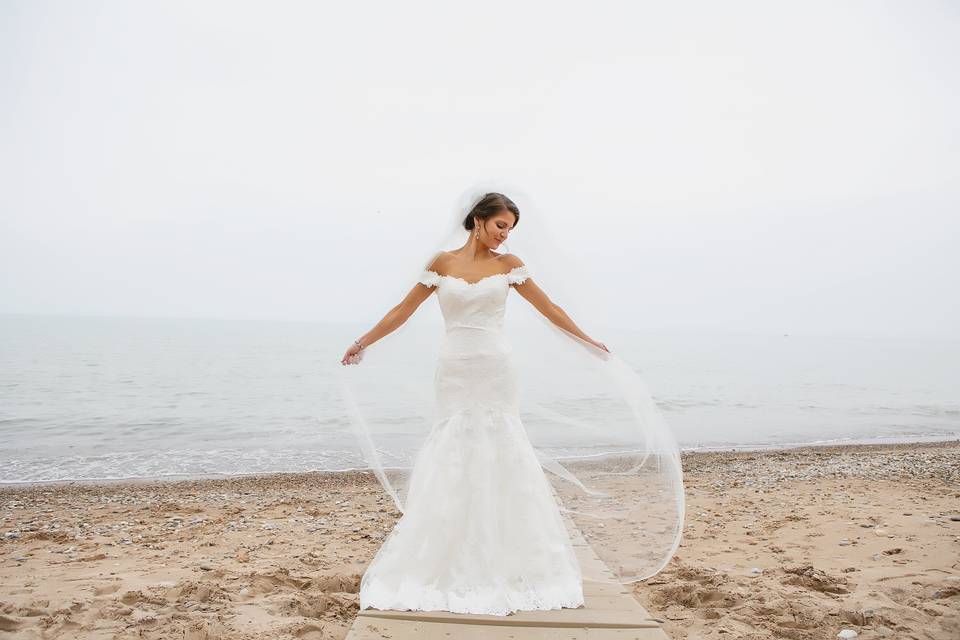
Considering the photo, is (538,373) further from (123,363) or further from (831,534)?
(123,363)

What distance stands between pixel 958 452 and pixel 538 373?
35.7 feet

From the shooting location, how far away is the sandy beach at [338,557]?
3770 mm

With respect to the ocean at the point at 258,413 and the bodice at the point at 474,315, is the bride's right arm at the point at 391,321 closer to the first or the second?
the bodice at the point at 474,315

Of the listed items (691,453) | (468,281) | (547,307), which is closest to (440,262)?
Result: (468,281)

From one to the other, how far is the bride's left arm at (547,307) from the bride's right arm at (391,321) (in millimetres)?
650

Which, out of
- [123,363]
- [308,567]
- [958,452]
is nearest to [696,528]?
[308,567]

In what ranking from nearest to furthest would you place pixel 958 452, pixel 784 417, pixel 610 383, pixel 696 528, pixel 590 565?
pixel 590 565, pixel 610 383, pixel 696 528, pixel 958 452, pixel 784 417

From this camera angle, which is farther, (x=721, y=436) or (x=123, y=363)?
(x=123, y=363)

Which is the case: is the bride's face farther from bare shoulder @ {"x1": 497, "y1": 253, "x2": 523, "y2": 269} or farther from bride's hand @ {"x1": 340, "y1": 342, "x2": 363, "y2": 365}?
bride's hand @ {"x1": 340, "y1": 342, "x2": 363, "y2": 365}

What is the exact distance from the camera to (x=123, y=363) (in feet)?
98.7

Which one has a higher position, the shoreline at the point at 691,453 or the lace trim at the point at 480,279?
the lace trim at the point at 480,279

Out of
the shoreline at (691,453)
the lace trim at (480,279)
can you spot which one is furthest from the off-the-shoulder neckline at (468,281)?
the shoreline at (691,453)

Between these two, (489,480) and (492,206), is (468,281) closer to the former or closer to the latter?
(492,206)

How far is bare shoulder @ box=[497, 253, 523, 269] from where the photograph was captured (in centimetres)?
421
